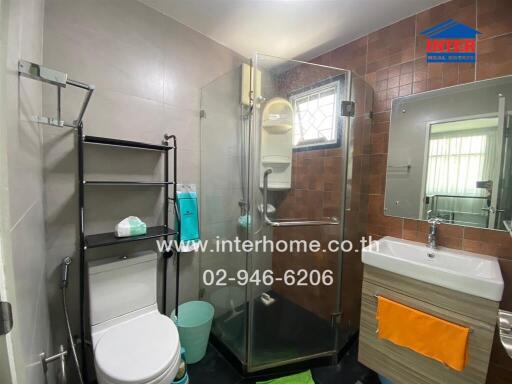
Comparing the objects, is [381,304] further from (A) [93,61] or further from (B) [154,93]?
(A) [93,61]

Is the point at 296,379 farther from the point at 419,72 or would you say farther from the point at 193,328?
the point at 419,72

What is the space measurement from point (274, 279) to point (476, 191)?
1585 mm

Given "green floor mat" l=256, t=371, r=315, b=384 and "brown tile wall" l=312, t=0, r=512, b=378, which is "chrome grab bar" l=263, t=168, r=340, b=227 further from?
"green floor mat" l=256, t=371, r=315, b=384

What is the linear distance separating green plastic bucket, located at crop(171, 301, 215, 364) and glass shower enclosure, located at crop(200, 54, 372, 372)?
0.48ft

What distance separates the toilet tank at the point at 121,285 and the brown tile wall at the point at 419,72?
1572 mm

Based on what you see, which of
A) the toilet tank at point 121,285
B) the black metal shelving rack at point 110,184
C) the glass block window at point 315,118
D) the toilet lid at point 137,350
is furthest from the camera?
the glass block window at point 315,118

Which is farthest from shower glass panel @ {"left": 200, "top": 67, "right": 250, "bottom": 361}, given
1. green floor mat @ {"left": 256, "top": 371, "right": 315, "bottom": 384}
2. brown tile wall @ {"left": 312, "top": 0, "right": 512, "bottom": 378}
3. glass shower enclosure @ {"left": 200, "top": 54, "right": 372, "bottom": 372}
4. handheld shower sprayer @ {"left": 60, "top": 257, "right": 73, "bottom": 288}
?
brown tile wall @ {"left": 312, "top": 0, "right": 512, "bottom": 378}

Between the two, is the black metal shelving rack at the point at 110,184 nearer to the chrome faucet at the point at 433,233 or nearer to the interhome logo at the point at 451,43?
the chrome faucet at the point at 433,233

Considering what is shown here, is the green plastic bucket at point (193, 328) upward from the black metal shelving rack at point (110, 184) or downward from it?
downward

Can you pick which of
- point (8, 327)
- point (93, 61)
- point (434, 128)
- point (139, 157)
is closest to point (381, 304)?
point (434, 128)

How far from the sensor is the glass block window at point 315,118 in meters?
1.62

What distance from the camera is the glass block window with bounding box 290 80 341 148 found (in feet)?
5.32

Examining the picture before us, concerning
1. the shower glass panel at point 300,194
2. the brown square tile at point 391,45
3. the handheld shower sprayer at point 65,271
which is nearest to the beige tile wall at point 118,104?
the handheld shower sprayer at point 65,271

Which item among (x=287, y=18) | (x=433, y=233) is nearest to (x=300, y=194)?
(x=433, y=233)
